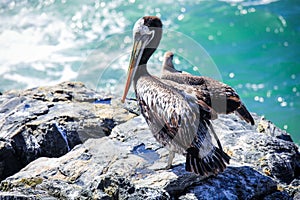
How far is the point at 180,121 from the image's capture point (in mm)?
5406

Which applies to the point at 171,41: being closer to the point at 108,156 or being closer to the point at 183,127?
the point at 108,156

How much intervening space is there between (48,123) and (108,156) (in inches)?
52.2

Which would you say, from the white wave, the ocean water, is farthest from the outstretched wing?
the white wave

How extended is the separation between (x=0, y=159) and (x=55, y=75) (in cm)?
1005

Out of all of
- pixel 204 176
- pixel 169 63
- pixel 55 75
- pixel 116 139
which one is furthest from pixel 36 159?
pixel 55 75

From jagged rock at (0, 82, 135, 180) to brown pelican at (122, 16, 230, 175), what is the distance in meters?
1.47

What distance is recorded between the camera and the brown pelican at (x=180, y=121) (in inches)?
210

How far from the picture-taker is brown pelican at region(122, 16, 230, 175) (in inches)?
210

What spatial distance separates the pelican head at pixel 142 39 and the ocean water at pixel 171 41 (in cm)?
771

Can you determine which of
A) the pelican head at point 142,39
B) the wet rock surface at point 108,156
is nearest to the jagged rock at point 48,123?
the wet rock surface at point 108,156

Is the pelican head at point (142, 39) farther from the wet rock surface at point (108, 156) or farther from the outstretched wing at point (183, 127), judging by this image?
the wet rock surface at point (108, 156)

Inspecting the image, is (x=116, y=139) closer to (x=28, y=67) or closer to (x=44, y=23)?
(x=28, y=67)

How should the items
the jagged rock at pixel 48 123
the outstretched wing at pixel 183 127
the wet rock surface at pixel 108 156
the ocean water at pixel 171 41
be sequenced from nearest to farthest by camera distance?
the wet rock surface at pixel 108 156 → the outstretched wing at pixel 183 127 → the jagged rock at pixel 48 123 → the ocean water at pixel 171 41

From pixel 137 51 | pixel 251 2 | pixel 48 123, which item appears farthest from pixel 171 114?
pixel 251 2
